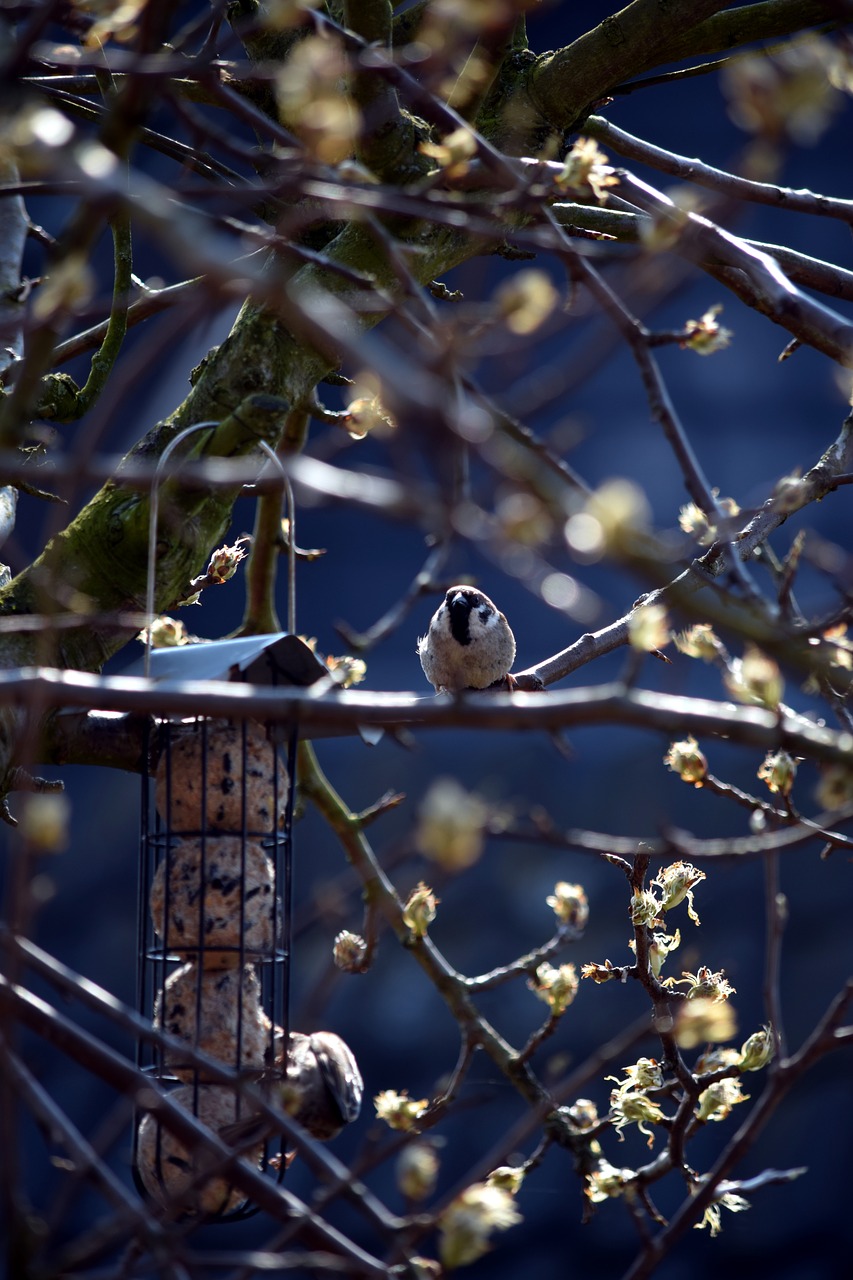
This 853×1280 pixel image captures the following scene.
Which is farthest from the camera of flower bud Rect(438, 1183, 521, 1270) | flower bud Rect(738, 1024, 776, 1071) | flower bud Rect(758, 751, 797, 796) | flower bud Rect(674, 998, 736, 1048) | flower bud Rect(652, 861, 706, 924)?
flower bud Rect(652, 861, 706, 924)

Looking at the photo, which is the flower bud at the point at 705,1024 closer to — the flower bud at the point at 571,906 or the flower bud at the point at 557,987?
the flower bud at the point at 557,987

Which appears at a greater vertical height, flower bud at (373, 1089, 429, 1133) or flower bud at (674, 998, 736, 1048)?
flower bud at (674, 998, 736, 1048)

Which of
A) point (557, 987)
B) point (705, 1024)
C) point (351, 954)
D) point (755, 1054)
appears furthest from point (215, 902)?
point (705, 1024)

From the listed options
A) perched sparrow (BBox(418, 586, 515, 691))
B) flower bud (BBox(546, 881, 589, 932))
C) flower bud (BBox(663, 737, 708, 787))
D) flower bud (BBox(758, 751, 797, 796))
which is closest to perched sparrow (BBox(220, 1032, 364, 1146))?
flower bud (BBox(546, 881, 589, 932))

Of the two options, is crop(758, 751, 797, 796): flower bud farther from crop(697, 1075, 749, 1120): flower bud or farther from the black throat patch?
the black throat patch

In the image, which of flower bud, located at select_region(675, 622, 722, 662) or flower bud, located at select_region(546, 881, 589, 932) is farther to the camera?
flower bud, located at select_region(546, 881, 589, 932)

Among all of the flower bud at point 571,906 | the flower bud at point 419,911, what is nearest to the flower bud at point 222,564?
the flower bud at point 419,911

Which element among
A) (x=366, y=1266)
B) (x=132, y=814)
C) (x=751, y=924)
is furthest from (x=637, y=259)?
(x=132, y=814)

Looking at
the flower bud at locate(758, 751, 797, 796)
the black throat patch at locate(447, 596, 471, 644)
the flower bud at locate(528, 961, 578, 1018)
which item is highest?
the black throat patch at locate(447, 596, 471, 644)

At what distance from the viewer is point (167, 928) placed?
2.61m

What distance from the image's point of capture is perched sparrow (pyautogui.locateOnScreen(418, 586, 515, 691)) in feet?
15.7

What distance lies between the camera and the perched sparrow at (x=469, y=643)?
4773mm

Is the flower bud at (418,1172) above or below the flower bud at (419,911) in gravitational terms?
Result: below

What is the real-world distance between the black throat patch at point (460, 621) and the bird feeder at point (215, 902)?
2003 mm
